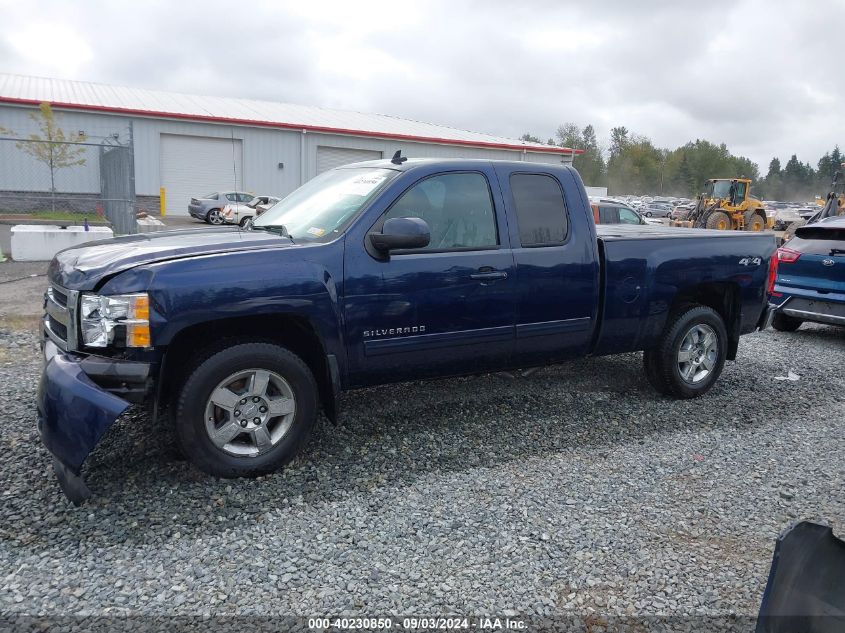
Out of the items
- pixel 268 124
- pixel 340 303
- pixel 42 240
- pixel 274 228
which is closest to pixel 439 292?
pixel 340 303

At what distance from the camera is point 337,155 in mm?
30578

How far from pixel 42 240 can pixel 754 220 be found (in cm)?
2585

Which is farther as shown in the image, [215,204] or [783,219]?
[783,219]

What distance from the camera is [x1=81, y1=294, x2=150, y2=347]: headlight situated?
340 centimetres

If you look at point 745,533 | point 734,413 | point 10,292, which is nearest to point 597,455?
point 745,533

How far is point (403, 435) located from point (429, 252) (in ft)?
4.22

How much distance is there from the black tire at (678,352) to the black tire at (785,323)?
13.2 feet

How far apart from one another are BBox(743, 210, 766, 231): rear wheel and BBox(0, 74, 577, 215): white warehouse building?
8.51 metres

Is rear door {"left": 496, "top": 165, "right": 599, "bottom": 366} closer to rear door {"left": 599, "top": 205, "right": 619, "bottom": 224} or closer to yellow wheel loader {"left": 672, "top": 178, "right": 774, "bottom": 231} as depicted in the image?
rear door {"left": 599, "top": 205, "right": 619, "bottom": 224}

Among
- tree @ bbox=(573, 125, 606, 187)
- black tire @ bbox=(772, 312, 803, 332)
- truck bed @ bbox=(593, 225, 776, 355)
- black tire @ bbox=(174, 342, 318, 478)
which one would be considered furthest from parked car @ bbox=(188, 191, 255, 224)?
tree @ bbox=(573, 125, 606, 187)

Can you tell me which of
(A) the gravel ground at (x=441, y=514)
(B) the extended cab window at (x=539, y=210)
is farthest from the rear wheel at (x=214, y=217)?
(B) the extended cab window at (x=539, y=210)

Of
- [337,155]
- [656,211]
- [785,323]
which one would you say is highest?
[337,155]

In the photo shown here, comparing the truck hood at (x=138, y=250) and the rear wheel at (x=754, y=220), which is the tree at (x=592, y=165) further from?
the truck hood at (x=138, y=250)

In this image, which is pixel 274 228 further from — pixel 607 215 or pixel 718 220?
pixel 718 220
